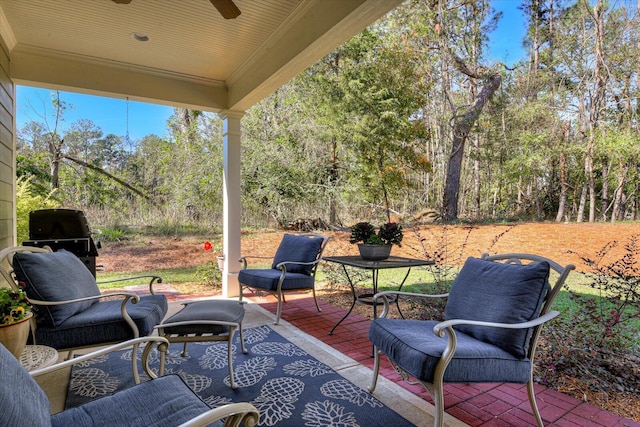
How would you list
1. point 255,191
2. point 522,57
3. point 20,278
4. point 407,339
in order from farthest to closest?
point 255,191 → point 522,57 → point 20,278 → point 407,339

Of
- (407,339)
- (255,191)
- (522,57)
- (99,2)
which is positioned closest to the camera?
(407,339)

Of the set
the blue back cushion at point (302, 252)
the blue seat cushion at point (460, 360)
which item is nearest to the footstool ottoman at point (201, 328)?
the blue seat cushion at point (460, 360)

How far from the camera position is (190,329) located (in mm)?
2268

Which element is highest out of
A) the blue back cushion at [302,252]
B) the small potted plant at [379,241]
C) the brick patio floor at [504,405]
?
the small potted plant at [379,241]

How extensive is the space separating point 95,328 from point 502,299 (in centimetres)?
240

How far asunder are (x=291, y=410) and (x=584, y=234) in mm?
2648

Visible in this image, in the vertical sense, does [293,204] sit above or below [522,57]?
below

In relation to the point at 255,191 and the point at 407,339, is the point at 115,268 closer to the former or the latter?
the point at 255,191

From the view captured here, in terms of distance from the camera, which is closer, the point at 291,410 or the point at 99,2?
the point at 291,410

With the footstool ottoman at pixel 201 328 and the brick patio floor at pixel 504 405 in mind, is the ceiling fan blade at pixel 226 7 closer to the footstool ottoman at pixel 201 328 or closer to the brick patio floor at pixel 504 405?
the footstool ottoman at pixel 201 328

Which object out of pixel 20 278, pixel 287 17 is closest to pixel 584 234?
pixel 287 17

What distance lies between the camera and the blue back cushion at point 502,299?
181cm

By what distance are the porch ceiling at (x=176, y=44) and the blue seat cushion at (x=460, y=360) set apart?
2017 millimetres

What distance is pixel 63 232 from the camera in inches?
150
